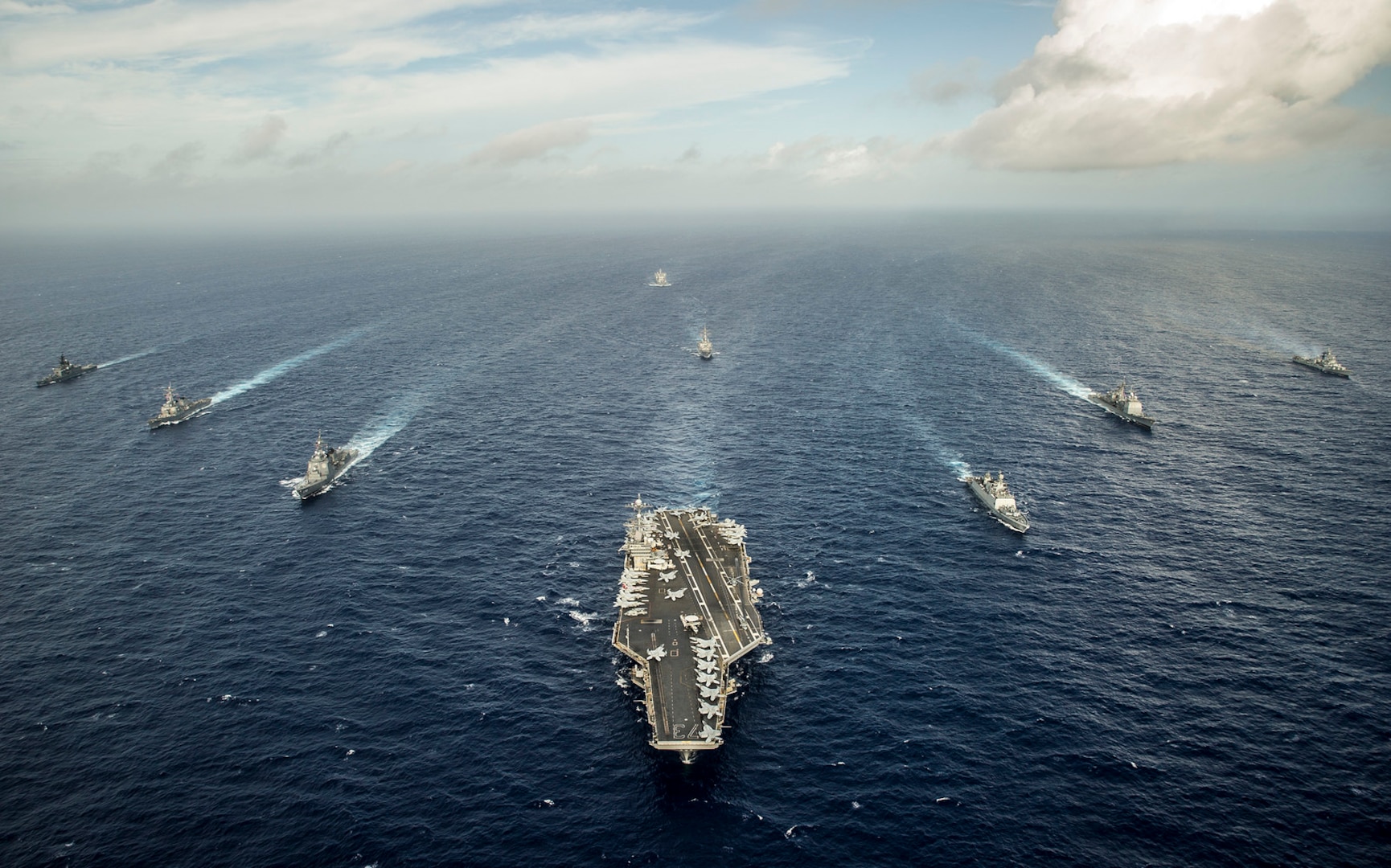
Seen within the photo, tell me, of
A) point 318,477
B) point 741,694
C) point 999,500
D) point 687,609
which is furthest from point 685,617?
point 318,477

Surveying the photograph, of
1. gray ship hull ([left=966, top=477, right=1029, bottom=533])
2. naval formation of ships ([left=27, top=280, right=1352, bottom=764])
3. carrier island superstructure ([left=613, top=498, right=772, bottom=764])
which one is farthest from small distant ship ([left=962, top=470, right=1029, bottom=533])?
carrier island superstructure ([left=613, top=498, right=772, bottom=764])

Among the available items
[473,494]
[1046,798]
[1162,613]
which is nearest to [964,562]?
[1162,613]

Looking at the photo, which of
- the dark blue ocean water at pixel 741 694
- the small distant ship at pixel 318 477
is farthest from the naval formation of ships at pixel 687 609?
the dark blue ocean water at pixel 741 694

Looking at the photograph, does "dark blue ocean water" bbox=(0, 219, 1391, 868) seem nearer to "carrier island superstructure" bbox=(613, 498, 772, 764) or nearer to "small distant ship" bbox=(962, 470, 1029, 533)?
"small distant ship" bbox=(962, 470, 1029, 533)

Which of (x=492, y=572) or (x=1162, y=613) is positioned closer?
(x=1162, y=613)

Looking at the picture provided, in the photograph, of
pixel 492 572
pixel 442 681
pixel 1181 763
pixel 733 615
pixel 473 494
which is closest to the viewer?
pixel 1181 763

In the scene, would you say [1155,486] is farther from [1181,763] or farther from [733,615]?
[733,615]
